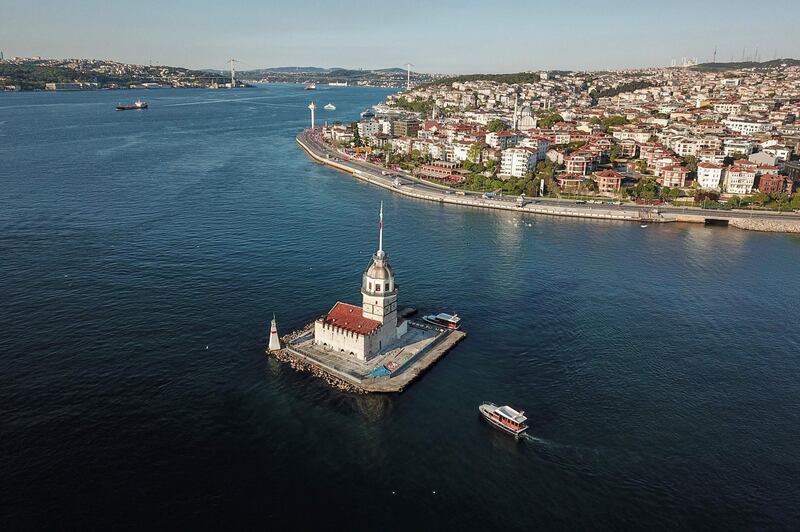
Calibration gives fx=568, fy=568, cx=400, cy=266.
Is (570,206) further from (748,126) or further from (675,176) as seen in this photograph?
(748,126)

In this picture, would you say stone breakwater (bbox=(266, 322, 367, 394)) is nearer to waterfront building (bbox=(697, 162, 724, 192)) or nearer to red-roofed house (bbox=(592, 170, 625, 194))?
red-roofed house (bbox=(592, 170, 625, 194))

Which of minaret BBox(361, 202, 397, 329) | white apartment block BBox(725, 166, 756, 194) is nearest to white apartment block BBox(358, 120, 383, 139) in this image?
white apartment block BBox(725, 166, 756, 194)

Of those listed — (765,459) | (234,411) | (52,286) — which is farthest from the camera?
(52,286)

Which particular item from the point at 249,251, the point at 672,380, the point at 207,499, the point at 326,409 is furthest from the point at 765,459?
the point at 249,251

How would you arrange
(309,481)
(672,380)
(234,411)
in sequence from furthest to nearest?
(672,380), (234,411), (309,481)

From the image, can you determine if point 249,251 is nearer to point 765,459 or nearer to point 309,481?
point 309,481

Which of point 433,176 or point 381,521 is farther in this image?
point 433,176

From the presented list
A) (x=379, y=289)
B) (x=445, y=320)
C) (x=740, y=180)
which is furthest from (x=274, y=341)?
(x=740, y=180)
